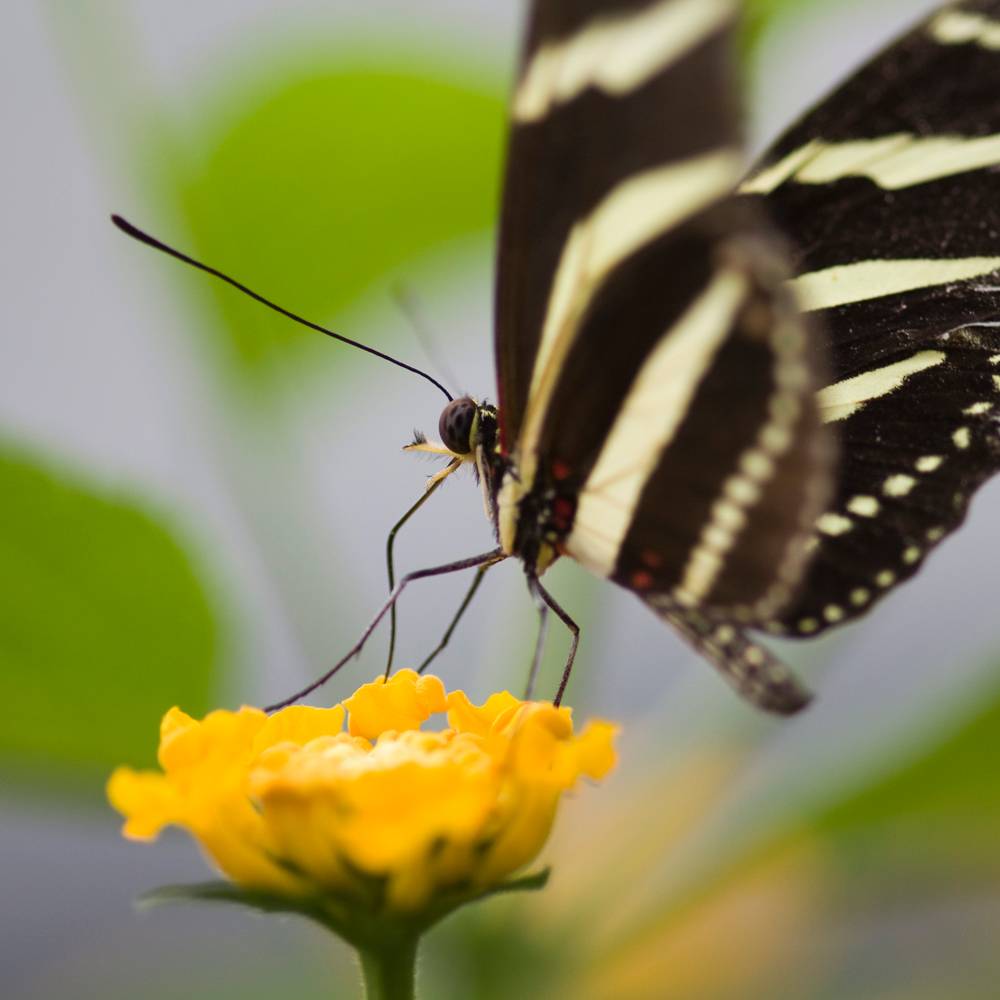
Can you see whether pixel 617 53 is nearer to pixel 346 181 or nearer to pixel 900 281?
pixel 900 281

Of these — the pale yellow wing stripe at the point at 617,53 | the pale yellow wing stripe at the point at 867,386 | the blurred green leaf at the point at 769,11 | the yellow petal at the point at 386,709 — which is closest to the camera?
the pale yellow wing stripe at the point at 617,53

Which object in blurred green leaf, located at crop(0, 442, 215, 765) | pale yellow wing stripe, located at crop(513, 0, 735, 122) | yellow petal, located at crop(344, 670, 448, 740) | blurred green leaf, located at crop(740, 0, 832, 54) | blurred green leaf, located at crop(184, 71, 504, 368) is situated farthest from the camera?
blurred green leaf, located at crop(184, 71, 504, 368)

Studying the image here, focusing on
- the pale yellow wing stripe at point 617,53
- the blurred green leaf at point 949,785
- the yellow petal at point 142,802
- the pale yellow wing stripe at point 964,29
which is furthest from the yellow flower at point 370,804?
the blurred green leaf at point 949,785

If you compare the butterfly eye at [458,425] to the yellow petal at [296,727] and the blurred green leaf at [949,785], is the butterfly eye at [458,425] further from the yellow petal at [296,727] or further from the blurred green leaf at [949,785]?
the blurred green leaf at [949,785]

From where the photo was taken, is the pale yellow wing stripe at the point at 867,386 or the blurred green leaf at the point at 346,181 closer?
the pale yellow wing stripe at the point at 867,386

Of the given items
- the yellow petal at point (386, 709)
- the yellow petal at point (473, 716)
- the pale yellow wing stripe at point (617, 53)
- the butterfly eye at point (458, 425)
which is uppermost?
the butterfly eye at point (458, 425)

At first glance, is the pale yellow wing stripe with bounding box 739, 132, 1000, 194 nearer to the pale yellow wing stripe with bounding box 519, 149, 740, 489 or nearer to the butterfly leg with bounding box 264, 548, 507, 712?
the pale yellow wing stripe with bounding box 519, 149, 740, 489

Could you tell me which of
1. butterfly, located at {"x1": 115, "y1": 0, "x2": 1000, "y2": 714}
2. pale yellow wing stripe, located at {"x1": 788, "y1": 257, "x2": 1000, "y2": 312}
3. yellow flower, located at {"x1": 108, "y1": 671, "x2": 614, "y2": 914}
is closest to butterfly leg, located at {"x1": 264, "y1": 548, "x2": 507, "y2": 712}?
butterfly, located at {"x1": 115, "y1": 0, "x2": 1000, "y2": 714}

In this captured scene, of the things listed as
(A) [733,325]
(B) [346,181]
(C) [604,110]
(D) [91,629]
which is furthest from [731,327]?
(B) [346,181]
